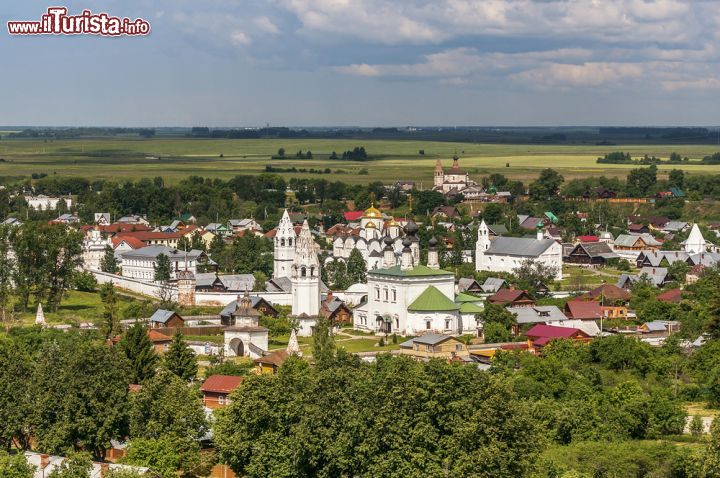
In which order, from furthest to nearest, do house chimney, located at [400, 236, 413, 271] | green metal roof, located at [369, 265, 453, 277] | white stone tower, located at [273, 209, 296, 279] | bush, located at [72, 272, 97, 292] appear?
white stone tower, located at [273, 209, 296, 279] < bush, located at [72, 272, 97, 292] < house chimney, located at [400, 236, 413, 271] < green metal roof, located at [369, 265, 453, 277]

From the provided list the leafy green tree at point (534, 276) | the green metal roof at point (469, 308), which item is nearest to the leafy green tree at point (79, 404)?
the green metal roof at point (469, 308)

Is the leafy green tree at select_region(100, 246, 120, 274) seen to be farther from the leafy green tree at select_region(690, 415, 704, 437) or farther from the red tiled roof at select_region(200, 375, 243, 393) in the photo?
the leafy green tree at select_region(690, 415, 704, 437)

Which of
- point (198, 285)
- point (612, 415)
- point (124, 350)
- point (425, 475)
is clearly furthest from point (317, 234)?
point (425, 475)

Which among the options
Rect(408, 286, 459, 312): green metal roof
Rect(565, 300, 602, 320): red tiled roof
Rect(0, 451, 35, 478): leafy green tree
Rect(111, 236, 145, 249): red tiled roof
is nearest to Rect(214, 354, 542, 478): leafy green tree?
Rect(0, 451, 35, 478): leafy green tree

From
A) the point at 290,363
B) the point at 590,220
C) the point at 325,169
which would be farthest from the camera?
the point at 325,169

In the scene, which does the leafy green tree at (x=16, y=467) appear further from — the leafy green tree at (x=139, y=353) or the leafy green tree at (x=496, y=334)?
the leafy green tree at (x=496, y=334)

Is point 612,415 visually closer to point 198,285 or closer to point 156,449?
point 156,449
